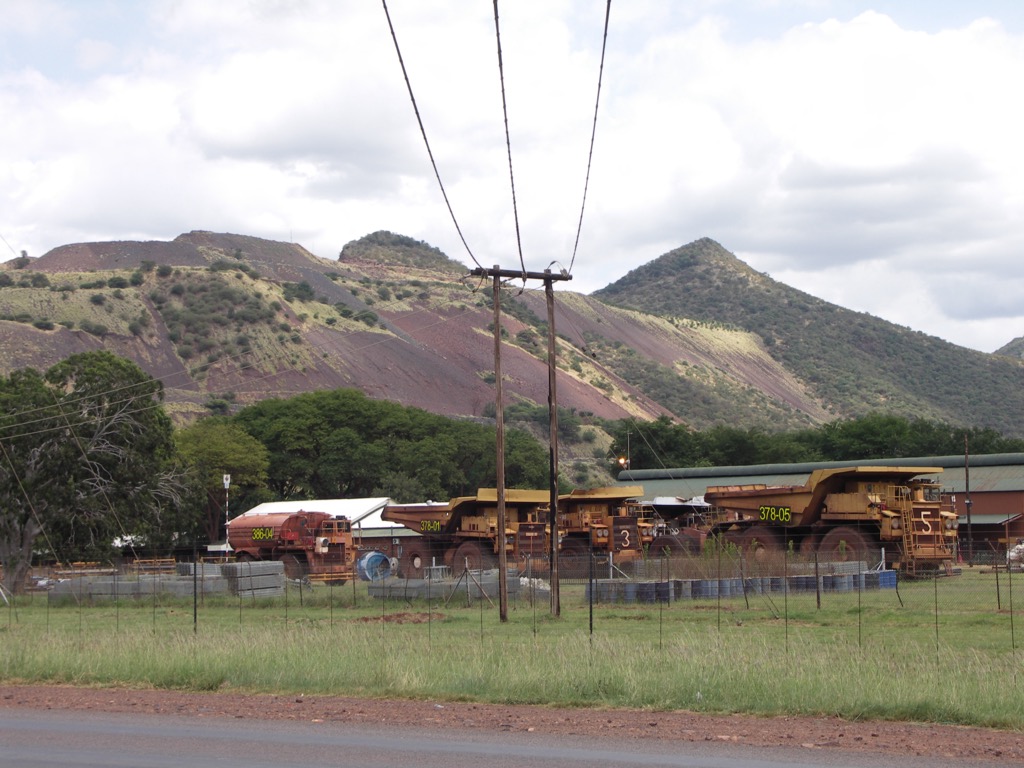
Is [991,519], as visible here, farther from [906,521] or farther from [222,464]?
[222,464]

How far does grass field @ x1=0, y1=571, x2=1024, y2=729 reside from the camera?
1516 centimetres

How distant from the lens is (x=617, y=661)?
1770 cm

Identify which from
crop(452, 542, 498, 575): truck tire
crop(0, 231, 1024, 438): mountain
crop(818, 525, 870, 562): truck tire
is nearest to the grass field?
crop(818, 525, 870, 562): truck tire

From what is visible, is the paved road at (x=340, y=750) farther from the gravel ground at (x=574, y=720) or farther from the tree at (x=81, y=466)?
the tree at (x=81, y=466)

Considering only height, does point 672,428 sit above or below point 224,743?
above

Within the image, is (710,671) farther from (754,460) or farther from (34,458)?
(754,460)

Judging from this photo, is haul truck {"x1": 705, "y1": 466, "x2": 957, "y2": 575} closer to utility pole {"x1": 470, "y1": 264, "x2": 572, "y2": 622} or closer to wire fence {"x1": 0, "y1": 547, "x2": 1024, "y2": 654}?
wire fence {"x1": 0, "y1": 547, "x2": 1024, "y2": 654}

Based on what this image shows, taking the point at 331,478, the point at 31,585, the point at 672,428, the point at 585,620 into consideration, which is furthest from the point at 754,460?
the point at 585,620

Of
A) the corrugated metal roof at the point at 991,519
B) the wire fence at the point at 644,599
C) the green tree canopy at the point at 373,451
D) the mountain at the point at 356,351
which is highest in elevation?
the mountain at the point at 356,351

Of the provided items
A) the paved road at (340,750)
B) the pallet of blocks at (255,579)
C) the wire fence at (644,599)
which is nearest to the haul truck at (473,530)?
the wire fence at (644,599)

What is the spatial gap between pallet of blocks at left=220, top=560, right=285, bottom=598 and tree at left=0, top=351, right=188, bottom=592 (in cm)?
793

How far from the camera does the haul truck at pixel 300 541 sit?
51.2 metres

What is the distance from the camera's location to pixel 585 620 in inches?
1135

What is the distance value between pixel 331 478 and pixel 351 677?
246ft
